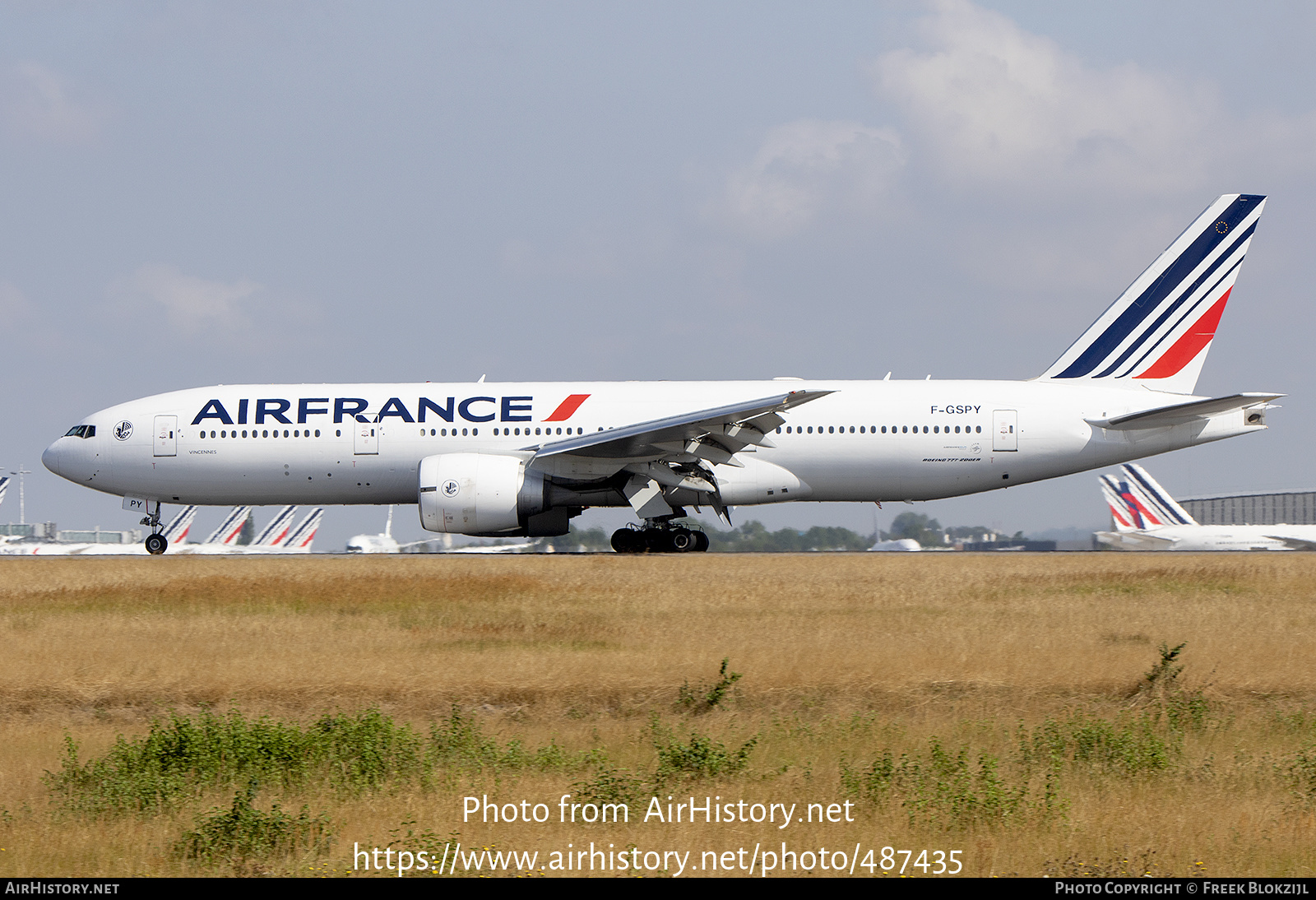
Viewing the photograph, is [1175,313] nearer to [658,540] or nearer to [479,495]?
[658,540]

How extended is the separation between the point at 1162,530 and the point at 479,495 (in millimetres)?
28611

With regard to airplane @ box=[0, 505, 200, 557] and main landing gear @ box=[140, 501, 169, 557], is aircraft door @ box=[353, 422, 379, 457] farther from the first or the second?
airplane @ box=[0, 505, 200, 557]

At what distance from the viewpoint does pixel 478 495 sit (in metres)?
22.8

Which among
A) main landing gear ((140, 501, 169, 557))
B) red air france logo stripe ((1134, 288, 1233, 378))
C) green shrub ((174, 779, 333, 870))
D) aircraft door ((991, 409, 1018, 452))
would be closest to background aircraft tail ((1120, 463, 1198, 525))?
red air france logo stripe ((1134, 288, 1233, 378))

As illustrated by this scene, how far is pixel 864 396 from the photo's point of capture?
25297mm

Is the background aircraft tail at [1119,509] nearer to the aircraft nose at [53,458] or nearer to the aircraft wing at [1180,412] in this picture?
the aircraft wing at [1180,412]

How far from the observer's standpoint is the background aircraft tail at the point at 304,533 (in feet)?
178

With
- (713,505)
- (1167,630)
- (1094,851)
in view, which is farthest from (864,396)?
(1094,851)

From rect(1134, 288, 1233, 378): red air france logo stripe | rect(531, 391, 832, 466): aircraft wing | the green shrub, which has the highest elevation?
rect(1134, 288, 1233, 378): red air france logo stripe

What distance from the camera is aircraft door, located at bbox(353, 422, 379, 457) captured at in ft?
83.0

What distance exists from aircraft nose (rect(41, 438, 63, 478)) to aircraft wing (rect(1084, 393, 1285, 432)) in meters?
22.4

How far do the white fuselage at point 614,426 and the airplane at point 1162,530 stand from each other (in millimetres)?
13708

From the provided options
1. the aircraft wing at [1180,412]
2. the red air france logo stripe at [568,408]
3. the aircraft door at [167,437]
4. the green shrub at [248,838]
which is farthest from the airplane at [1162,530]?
the green shrub at [248,838]

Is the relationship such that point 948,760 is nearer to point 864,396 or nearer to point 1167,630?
point 1167,630
